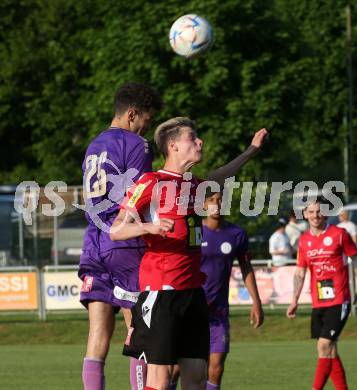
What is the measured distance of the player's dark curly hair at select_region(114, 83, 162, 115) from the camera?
863 cm

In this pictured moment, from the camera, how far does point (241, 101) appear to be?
3862 cm

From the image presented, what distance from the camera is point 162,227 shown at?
7.40 meters

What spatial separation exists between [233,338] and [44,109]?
26.8 m

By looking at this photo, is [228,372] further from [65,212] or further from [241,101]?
[241,101]

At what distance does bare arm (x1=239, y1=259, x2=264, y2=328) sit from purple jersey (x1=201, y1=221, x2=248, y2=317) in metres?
0.12

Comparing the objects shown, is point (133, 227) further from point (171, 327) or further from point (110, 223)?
point (110, 223)

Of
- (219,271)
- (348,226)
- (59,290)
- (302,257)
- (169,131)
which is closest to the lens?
(169,131)

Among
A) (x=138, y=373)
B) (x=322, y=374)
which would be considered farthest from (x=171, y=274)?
(x=322, y=374)

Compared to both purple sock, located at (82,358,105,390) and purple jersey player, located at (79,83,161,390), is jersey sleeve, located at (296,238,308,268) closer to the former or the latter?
purple jersey player, located at (79,83,161,390)

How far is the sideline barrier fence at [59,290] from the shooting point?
21.6m

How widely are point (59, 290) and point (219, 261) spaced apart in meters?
10.5

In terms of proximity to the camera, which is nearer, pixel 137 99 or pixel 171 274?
pixel 171 274

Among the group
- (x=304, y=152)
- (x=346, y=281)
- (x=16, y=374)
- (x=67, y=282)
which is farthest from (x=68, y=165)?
(x=346, y=281)

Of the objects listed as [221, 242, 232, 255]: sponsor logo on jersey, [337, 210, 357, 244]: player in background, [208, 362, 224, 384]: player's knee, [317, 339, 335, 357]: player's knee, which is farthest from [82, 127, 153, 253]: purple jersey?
[337, 210, 357, 244]: player in background
